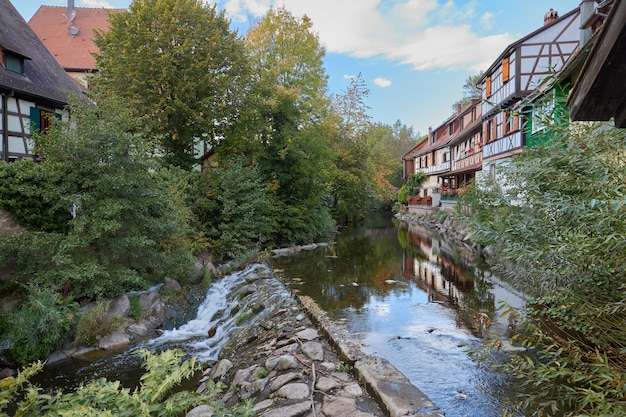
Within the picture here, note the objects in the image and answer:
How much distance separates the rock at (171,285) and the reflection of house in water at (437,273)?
21.1 ft

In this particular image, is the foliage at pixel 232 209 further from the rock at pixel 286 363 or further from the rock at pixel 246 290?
the rock at pixel 286 363

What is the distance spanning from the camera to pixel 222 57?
16.9 meters

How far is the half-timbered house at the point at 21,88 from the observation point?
41.8ft

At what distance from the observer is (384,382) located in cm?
451

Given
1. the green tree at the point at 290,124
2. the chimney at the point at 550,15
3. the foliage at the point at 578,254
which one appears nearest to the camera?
the foliage at the point at 578,254

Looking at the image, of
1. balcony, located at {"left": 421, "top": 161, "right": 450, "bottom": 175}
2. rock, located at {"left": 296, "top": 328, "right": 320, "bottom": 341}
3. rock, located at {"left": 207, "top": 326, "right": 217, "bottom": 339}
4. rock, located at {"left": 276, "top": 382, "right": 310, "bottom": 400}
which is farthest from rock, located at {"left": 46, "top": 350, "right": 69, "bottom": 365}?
balcony, located at {"left": 421, "top": 161, "right": 450, "bottom": 175}

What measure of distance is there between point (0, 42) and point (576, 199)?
16.5 metres

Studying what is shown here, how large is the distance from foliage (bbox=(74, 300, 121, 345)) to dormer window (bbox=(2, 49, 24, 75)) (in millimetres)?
10421

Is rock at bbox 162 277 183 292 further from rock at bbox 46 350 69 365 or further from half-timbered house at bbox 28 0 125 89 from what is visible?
half-timbered house at bbox 28 0 125 89

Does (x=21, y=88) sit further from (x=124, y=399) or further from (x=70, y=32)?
(x=70, y=32)

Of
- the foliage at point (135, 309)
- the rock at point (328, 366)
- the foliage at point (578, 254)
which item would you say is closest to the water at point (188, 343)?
the foliage at point (135, 309)

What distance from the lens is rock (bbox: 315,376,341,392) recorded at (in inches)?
180

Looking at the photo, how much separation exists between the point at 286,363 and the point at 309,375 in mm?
444

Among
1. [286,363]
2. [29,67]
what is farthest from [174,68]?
[286,363]
